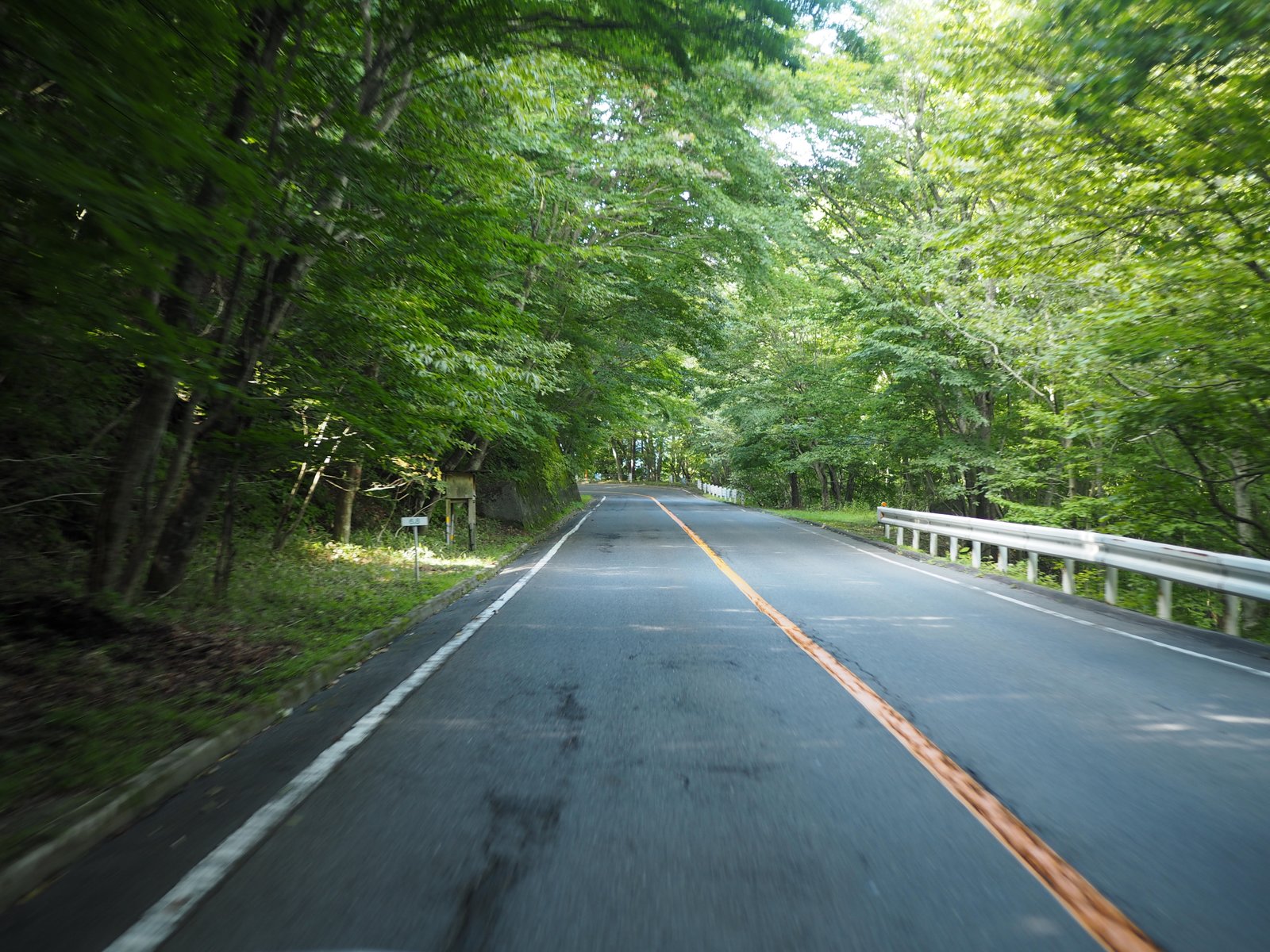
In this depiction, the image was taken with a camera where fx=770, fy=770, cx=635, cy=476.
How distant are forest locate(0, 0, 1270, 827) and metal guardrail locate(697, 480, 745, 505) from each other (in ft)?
87.3

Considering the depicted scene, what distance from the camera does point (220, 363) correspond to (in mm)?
5645

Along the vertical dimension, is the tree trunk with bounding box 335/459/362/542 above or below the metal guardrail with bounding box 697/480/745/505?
below

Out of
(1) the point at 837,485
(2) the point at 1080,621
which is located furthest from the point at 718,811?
(1) the point at 837,485

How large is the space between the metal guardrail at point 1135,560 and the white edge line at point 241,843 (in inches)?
322

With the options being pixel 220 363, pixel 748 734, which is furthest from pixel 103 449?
pixel 748 734

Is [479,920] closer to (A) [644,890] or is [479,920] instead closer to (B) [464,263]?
(A) [644,890]

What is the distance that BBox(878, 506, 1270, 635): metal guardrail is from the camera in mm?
7988

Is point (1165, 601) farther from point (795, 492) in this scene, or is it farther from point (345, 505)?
point (795, 492)

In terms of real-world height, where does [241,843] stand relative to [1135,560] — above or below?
below

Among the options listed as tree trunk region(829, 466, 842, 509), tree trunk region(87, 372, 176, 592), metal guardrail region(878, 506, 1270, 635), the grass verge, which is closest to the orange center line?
the grass verge

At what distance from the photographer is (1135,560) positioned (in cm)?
967

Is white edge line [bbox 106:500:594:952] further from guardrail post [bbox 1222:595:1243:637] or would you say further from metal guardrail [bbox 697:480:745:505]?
metal guardrail [bbox 697:480:745:505]

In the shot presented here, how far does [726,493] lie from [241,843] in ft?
160

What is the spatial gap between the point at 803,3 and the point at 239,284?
5.49 m
